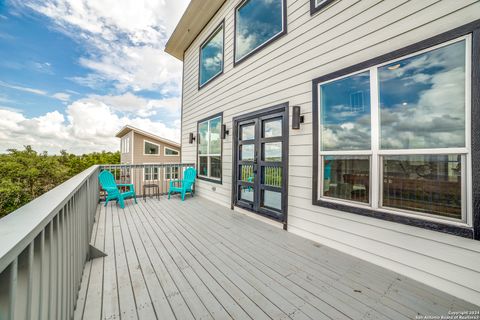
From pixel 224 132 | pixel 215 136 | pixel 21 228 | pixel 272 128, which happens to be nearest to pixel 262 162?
pixel 272 128

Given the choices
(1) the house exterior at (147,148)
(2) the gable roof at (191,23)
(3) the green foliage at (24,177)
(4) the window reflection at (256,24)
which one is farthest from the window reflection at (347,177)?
(3) the green foliage at (24,177)

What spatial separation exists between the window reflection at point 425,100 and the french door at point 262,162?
1.45 m

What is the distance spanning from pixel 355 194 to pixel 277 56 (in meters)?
2.70

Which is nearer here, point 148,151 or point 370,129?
point 370,129

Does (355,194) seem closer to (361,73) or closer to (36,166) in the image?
(361,73)

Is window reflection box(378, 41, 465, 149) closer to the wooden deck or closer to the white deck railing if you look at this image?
the wooden deck

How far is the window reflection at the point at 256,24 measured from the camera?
3.73 meters

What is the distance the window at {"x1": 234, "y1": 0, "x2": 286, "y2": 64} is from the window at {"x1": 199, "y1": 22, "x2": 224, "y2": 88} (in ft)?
2.83

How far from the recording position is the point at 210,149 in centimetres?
578

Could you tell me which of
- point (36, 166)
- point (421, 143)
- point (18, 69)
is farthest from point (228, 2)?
point (36, 166)

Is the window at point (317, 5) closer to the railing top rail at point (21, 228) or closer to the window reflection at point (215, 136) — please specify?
the window reflection at point (215, 136)

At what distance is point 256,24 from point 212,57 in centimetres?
207

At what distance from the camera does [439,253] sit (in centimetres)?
186

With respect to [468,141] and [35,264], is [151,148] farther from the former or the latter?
[468,141]
